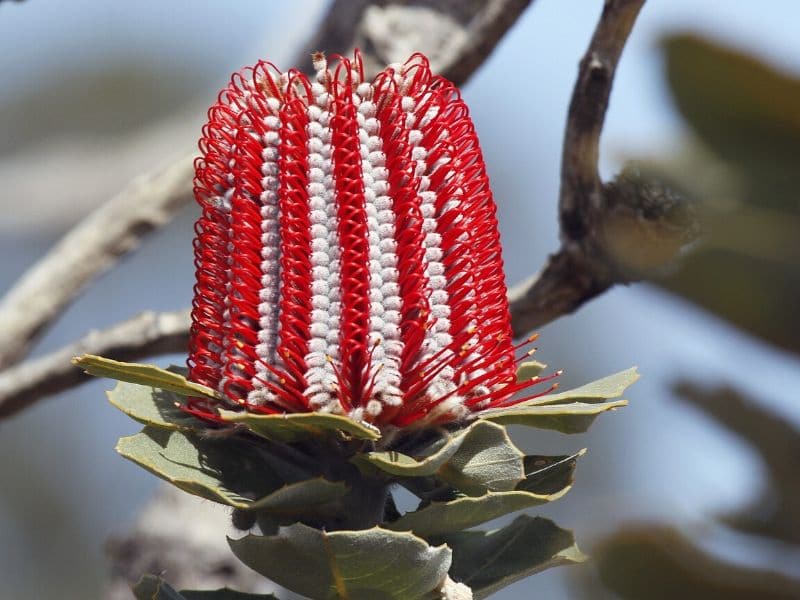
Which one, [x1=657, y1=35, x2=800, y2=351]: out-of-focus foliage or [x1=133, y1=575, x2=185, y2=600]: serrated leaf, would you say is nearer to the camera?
[x1=657, y1=35, x2=800, y2=351]: out-of-focus foliage

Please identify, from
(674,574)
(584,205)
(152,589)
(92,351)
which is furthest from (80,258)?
(674,574)

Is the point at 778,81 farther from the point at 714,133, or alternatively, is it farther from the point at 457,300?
the point at 457,300

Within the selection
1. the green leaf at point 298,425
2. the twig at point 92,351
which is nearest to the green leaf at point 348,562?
the green leaf at point 298,425

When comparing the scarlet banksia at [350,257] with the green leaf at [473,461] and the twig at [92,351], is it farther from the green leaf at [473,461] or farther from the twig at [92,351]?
the twig at [92,351]

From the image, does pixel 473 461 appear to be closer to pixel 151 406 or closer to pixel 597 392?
pixel 597 392

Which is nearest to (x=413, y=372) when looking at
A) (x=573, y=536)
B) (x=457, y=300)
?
(x=457, y=300)

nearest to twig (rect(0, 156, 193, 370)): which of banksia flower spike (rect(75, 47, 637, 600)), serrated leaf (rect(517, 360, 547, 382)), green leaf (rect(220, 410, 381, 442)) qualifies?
banksia flower spike (rect(75, 47, 637, 600))

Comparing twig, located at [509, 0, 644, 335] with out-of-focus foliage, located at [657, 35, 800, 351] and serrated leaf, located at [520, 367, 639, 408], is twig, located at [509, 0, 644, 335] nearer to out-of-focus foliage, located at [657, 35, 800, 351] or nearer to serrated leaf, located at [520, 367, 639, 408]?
serrated leaf, located at [520, 367, 639, 408]
